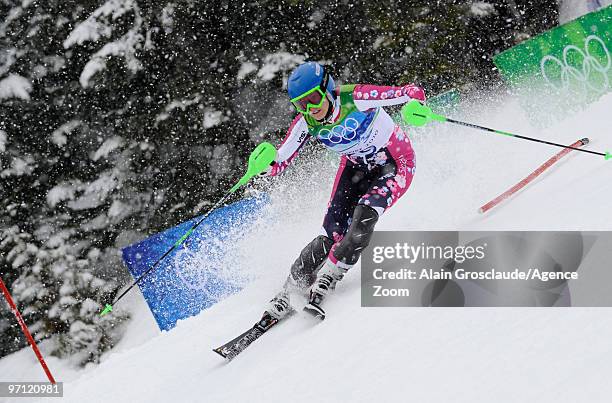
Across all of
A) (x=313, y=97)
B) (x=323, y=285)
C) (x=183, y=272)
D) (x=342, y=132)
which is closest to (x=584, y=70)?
(x=342, y=132)

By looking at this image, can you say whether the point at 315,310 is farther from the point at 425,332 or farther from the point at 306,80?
the point at 306,80

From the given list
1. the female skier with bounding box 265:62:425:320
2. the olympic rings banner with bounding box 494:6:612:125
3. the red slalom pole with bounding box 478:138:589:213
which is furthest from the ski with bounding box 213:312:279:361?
the olympic rings banner with bounding box 494:6:612:125

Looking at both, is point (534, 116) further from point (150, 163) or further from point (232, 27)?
point (150, 163)

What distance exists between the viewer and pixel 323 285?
13.3ft

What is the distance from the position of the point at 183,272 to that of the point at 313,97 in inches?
105

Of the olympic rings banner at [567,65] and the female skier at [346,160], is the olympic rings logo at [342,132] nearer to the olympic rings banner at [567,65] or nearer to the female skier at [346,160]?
the female skier at [346,160]

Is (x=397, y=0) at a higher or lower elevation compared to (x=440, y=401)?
higher

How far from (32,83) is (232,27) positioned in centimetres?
351

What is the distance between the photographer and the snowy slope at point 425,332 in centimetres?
227

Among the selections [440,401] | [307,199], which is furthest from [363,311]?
[307,199]

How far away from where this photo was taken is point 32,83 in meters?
9.65

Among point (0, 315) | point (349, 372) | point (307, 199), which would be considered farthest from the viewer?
point (0, 315)

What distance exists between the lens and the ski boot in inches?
156

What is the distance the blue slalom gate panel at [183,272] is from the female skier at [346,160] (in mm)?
1593
